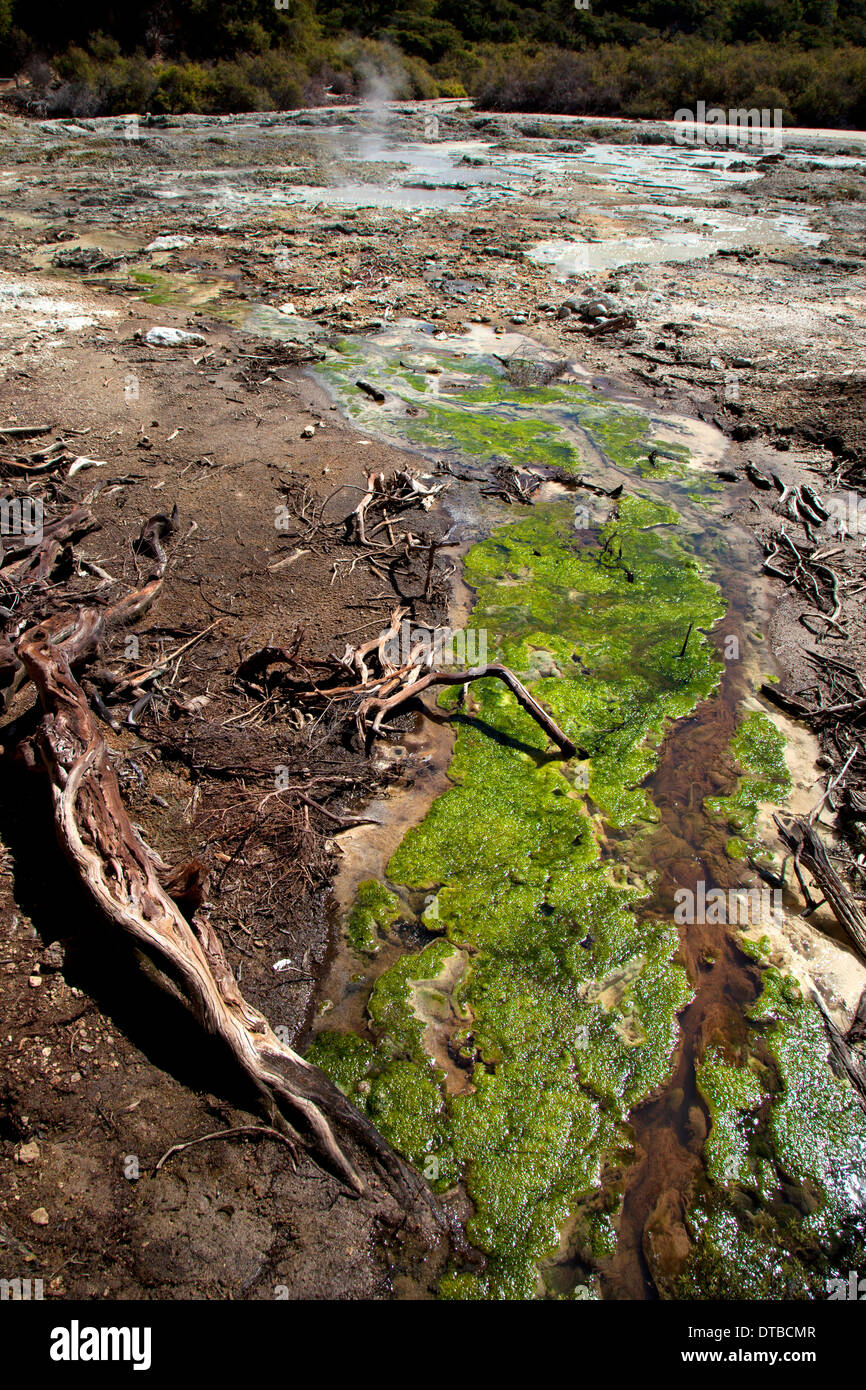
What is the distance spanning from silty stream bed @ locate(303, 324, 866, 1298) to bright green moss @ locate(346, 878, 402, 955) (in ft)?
0.04

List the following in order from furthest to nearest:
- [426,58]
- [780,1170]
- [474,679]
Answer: [426,58]
[474,679]
[780,1170]

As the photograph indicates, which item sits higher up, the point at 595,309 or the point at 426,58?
the point at 426,58

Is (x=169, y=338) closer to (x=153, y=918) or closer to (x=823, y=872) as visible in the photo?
(x=153, y=918)

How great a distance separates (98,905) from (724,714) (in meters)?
4.16

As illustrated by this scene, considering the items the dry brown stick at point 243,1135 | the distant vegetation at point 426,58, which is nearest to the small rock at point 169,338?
the dry brown stick at point 243,1135

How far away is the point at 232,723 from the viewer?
4.69 meters

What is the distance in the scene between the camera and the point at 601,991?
3707mm

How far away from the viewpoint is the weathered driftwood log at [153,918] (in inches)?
116

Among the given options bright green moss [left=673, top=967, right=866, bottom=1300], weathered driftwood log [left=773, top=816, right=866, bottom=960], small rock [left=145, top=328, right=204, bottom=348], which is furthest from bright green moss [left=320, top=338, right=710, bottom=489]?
bright green moss [left=673, top=967, right=866, bottom=1300]

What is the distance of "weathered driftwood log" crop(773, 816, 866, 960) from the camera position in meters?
3.98

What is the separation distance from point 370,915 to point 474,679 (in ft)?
6.50

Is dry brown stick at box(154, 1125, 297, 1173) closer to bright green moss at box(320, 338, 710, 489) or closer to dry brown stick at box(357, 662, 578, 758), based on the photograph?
dry brown stick at box(357, 662, 578, 758)

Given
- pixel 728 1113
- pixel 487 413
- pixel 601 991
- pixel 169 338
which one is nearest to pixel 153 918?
pixel 601 991

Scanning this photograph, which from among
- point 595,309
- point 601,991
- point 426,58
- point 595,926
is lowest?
point 601,991
